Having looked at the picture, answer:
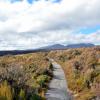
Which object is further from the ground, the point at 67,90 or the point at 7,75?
the point at 7,75

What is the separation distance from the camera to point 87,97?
18203mm

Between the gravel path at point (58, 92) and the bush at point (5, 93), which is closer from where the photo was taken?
the bush at point (5, 93)

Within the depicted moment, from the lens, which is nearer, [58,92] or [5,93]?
[5,93]

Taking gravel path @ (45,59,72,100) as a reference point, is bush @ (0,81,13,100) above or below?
above

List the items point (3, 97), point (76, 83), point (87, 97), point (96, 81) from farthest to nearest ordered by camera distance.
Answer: point (76, 83)
point (96, 81)
point (87, 97)
point (3, 97)

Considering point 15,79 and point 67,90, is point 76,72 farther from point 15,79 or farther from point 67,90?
point 15,79

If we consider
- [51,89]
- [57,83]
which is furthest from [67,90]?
[57,83]

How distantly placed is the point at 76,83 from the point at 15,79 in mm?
7700

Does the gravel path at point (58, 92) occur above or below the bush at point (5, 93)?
below

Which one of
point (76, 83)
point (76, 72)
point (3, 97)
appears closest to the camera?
point (3, 97)

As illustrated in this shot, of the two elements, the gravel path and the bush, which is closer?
the bush

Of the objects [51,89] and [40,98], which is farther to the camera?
[51,89]

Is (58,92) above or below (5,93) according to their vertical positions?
below

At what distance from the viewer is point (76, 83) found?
79.4ft
